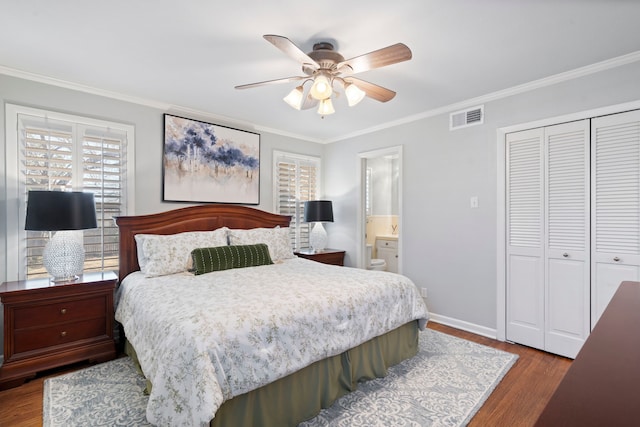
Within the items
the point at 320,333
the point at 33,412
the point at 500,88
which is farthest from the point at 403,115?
the point at 33,412

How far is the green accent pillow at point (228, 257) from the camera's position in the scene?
9.45ft

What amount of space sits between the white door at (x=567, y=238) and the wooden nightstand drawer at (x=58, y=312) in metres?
3.98

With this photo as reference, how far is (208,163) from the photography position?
374 centimetres

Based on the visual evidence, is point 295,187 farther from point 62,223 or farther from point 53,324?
point 53,324

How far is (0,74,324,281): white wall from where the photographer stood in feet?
8.56

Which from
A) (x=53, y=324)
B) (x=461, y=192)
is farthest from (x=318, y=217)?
(x=53, y=324)

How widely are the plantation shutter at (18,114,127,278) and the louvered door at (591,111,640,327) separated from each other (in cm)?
435

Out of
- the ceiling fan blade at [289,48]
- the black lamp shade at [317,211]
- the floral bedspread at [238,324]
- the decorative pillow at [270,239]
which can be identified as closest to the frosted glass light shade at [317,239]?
the black lamp shade at [317,211]

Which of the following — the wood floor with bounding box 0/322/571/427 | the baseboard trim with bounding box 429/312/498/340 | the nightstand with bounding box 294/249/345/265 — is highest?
the nightstand with bounding box 294/249/345/265

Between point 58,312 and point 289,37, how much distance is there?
9.06ft

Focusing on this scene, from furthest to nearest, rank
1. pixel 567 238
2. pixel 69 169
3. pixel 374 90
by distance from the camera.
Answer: pixel 69 169, pixel 567 238, pixel 374 90

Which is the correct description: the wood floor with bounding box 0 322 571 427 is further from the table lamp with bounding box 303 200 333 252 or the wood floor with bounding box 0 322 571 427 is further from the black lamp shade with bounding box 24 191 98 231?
the table lamp with bounding box 303 200 333 252

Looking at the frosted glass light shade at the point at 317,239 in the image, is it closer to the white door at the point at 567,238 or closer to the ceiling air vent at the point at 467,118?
the ceiling air vent at the point at 467,118

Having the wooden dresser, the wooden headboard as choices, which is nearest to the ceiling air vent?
the wooden headboard
